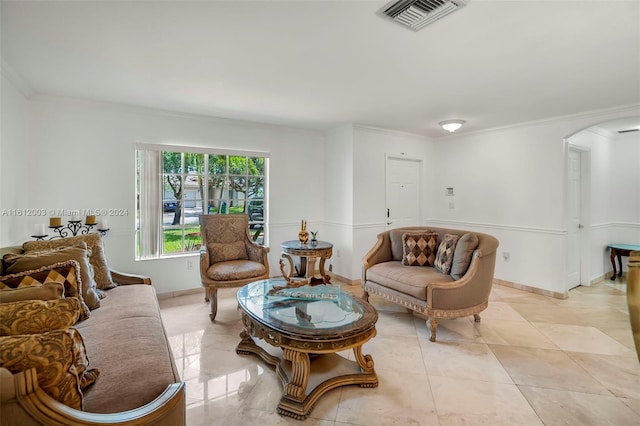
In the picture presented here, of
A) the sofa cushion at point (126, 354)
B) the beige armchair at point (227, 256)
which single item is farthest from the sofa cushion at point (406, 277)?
the sofa cushion at point (126, 354)

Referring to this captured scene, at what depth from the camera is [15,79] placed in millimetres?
2758

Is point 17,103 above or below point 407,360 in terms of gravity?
above

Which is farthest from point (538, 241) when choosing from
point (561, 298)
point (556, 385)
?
point (556, 385)

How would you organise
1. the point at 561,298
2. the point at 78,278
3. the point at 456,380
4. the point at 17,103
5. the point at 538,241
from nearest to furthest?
the point at 78,278
the point at 456,380
the point at 17,103
the point at 561,298
the point at 538,241

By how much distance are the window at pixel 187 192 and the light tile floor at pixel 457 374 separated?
1104 mm

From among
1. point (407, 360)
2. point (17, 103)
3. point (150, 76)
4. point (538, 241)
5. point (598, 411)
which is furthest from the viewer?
point (538, 241)

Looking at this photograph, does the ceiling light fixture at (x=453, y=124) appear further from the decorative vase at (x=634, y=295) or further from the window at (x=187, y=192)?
the decorative vase at (x=634, y=295)

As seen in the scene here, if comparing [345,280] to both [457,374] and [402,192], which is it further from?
[457,374]

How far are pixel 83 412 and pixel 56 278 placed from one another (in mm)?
1182

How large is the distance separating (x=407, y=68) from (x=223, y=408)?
283 cm

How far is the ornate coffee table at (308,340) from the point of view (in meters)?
1.89

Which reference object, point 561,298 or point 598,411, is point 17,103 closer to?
point 598,411

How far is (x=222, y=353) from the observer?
101 inches

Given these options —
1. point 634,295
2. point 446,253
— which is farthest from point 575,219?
point 634,295
